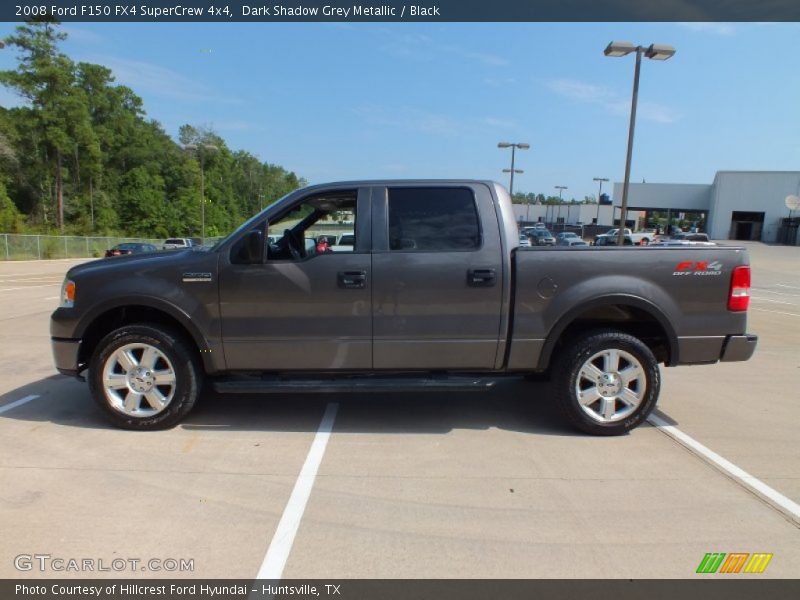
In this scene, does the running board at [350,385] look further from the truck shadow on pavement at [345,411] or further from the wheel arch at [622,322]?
the wheel arch at [622,322]

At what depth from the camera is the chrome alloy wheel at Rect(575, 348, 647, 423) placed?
14.4 ft

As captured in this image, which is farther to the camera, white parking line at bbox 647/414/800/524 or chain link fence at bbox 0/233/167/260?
chain link fence at bbox 0/233/167/260

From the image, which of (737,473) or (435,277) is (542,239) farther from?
(737,473)

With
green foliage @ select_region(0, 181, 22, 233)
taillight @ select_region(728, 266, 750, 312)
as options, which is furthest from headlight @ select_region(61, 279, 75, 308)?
green foliage @ select_region(0, 181, 22, 233)

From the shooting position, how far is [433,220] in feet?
14.6

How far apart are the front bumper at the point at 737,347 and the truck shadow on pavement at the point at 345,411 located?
55.6 inches

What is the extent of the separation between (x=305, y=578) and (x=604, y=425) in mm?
2832

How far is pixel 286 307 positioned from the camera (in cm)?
431

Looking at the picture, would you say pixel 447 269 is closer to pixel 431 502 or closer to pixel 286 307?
pixel 286 307

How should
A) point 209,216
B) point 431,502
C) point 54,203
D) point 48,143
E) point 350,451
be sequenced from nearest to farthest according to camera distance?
point 431,502, point 350,451, point 48,143, point 54,203, point 209,216

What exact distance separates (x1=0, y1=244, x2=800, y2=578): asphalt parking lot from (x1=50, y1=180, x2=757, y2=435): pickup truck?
445 millimetres

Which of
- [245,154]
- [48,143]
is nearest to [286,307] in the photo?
[48,143]

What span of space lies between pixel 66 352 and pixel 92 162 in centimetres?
6363
